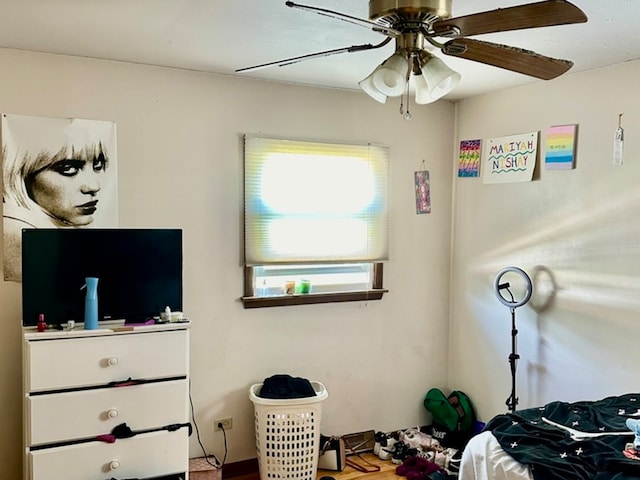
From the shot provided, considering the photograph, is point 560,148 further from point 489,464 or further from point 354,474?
point 354,474

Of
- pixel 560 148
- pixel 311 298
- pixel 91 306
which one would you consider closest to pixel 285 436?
pixel 311 298

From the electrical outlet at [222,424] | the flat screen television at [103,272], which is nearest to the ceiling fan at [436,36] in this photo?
the flat screen television at [103,272]

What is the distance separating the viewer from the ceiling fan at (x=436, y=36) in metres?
1.61

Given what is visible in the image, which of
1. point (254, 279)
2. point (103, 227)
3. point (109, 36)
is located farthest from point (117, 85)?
point (254, 279)

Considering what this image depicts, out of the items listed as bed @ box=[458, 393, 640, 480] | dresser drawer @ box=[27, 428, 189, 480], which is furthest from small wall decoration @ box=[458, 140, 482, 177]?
dresser drawer @ box=[27, 428, 189, 480]

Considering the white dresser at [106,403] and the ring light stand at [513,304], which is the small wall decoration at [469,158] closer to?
the ring light stand at [513,304]

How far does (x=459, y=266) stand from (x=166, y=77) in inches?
93.0

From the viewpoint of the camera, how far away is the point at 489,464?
2.27 m

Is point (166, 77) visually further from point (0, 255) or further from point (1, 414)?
point (1, 414)

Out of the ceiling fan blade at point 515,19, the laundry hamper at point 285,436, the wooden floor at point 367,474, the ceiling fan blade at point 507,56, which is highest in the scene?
the ceiling fan blade at point 515,19

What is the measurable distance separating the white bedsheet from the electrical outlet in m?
1.55

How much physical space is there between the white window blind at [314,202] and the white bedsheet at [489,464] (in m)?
1.60

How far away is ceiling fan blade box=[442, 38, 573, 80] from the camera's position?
182 centimetres

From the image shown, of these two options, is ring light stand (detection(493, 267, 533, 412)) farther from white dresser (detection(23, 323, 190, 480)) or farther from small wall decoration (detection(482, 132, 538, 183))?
white dresser (detection(23, 323, 190, 480))
